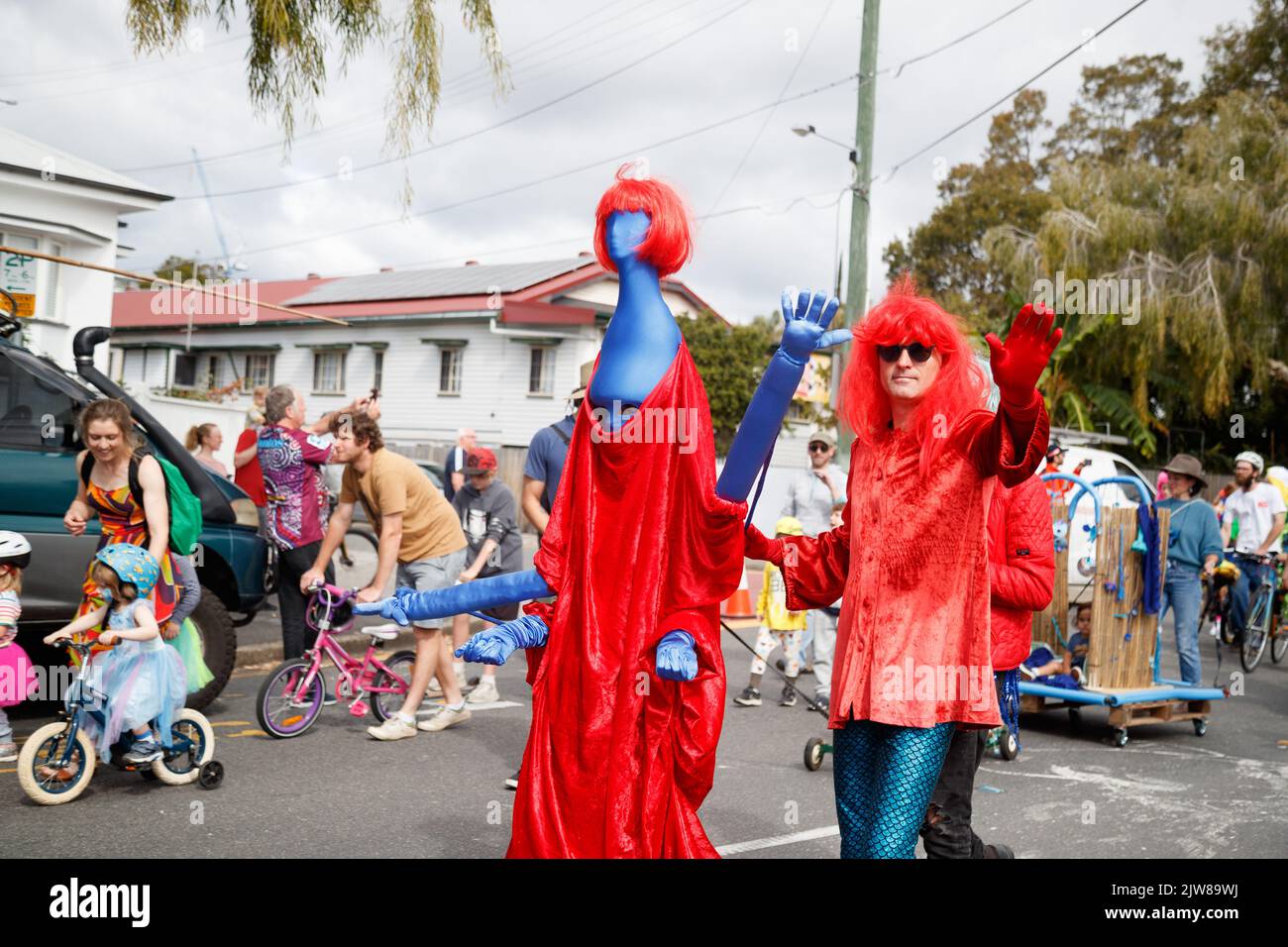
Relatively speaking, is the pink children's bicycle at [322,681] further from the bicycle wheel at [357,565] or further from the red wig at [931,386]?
the red wig at [931,386]

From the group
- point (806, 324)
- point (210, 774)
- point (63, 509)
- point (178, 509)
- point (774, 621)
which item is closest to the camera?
point (806, 324)

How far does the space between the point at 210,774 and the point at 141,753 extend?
0.34 meters

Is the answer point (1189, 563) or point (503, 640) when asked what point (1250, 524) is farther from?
point (503, 640)

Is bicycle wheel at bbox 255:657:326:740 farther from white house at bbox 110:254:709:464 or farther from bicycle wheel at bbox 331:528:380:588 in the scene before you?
white house at bbox 110:254:709:464

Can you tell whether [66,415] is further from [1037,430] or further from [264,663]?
[1037,430]

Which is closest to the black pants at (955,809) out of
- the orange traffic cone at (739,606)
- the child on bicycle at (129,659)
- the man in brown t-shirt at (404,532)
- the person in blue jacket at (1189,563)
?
the man in brown t-shirt at (404,532)

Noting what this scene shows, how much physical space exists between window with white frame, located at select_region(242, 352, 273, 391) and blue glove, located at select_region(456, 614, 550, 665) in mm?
33982

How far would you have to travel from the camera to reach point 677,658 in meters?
3.14

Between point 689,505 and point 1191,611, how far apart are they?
6.92 metres

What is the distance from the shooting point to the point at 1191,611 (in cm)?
892

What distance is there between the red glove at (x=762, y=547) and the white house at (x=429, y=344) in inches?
910

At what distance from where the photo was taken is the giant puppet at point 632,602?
130 inches

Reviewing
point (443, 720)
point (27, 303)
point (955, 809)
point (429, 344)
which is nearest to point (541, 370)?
point (429, 344)
